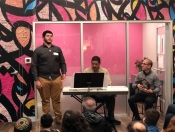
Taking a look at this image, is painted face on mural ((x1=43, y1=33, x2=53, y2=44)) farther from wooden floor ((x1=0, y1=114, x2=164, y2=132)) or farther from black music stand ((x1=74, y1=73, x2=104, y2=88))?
wooden floor ((x1=0, y1=114, x2=164, y2=132))

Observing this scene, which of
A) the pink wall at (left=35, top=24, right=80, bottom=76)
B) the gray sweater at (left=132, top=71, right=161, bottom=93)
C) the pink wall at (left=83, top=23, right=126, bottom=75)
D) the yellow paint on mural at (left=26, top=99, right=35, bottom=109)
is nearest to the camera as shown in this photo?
the gray sweater at (left=132, top=71, right=161, bottom=93)

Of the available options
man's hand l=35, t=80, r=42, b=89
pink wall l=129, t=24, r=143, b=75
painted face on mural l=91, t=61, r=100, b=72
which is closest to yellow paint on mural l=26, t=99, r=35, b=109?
man's hand l=35, t=80, r=42, b=89

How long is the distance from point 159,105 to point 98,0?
9.36 feet

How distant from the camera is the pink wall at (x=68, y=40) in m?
5.96

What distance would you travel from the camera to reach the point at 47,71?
544 centimetres

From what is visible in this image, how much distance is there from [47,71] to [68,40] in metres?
0.95

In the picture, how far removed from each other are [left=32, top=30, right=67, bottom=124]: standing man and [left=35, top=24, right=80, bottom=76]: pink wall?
50cm

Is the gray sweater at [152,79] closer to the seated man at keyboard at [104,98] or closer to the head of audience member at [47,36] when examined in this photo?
the seated man at keyboard at [104,98]

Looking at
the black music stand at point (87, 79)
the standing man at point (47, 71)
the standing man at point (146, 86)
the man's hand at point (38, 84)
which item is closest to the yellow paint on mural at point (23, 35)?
the standing man at point (47, 71)

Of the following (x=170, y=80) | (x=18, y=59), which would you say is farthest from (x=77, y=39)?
(x=170, y=80)

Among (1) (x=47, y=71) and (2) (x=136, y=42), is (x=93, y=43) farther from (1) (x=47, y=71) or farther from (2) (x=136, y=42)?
(2) (x=136, y=42)

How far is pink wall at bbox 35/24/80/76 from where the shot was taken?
5.96 m

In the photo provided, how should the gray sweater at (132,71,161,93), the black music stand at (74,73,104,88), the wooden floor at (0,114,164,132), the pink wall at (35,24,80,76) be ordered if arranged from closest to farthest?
the black music stand at (74,73,104,88) → the wooden floor at (0,114,164,132) → the gray sweater at (132,71,161,93) → the pink wall at (35,24,80,76)

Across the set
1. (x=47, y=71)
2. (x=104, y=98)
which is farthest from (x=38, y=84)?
(x=104, y=98)
